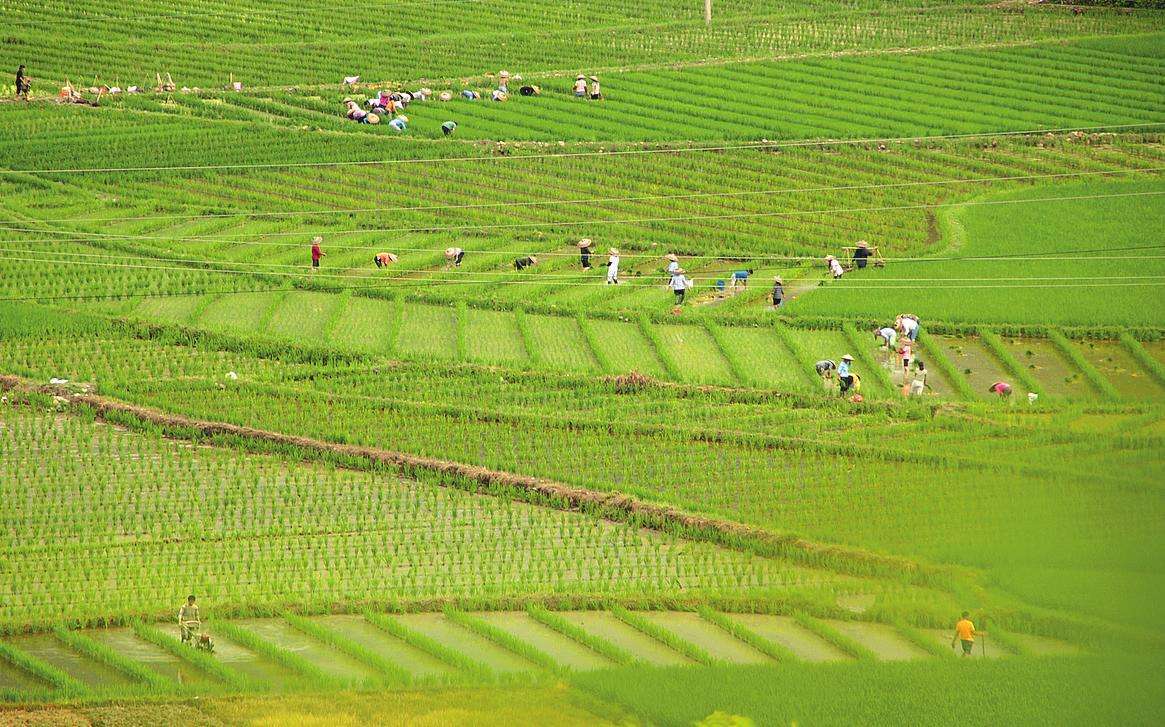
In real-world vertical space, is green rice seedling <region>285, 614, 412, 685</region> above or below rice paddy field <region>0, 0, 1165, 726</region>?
below

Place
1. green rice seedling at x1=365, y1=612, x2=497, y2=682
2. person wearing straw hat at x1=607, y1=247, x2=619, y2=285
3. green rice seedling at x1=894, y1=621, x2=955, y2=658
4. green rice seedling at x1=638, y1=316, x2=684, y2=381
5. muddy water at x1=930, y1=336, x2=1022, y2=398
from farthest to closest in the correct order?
person wearing straw hat at x1=607, y1=247, x2=619, y2=285 → green rice seedling at x1=638, y1=316, x2=684, y2=381 → muddy water at x1=930, y1=336, x2=1022, y2=398 → green rice seedling at x1=894, y1=621, x2=955, y2=658 → green rice seedling at x1=365, y1=612, x2=497, y2=682

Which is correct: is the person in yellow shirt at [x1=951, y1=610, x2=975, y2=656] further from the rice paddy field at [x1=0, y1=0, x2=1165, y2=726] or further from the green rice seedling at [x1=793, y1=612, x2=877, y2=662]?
the green rice seedling at [x1=793, y1=612, x2=877, y2=662]

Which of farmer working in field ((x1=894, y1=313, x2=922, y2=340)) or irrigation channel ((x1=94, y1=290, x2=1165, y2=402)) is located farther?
farmer working in field ((x1=894, y1=313, x2=922, y2=340))

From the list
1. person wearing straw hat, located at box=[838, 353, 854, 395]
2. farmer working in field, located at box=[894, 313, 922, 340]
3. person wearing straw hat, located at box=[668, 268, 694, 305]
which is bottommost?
person wearing straw hat, located at box=[838, 353, 854, 395]

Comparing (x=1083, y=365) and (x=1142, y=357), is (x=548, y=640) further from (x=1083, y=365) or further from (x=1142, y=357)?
(x=1142, y=357)

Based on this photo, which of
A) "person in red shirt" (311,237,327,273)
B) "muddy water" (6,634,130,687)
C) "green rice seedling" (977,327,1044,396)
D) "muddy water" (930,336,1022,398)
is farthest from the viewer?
"person in red shirt" (311,237,327,273)

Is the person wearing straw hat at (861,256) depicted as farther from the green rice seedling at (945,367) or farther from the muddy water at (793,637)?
the muddy water at (793,637)

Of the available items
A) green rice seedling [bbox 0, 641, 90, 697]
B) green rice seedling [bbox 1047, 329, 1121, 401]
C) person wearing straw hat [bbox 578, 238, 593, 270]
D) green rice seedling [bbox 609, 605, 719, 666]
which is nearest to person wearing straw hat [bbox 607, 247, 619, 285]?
person wearing straw hat [bbox 578, 238, 593, 270]
